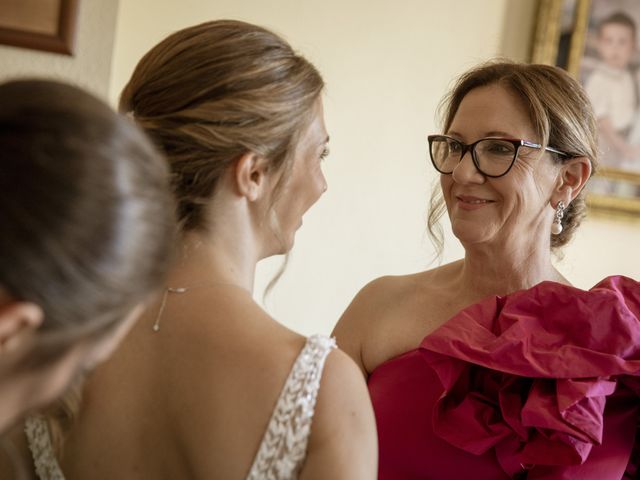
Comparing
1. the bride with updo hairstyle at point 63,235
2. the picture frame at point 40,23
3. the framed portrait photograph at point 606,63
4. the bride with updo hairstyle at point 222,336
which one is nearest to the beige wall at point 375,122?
the framed portrait photograph at point 606,63

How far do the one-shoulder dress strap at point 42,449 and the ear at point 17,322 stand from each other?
0.55 meters

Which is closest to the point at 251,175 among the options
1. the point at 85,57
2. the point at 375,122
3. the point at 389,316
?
the point at 389,316

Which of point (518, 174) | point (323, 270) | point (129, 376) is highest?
point (518, 174)

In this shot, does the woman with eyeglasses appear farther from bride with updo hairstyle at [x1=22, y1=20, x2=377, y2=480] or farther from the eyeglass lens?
bride with updo hairstyle at [x1=22, y1=20, x2=377, y2=480]

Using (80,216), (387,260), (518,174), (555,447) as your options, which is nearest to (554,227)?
(518,174)

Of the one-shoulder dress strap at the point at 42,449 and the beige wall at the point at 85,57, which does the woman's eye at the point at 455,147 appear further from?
the one-shoulder dress strap at the point at 42,449

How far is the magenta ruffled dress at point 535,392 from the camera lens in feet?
5.11

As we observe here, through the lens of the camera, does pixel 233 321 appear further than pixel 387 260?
No

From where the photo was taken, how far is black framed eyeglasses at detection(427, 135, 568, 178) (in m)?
1.91

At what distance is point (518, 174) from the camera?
192cm

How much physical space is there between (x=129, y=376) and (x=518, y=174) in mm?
1096

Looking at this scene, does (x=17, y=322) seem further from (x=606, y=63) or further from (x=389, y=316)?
(x=606, y=63)

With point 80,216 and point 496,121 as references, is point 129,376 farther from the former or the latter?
point 496,121

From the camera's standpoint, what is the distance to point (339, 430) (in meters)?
1.07
